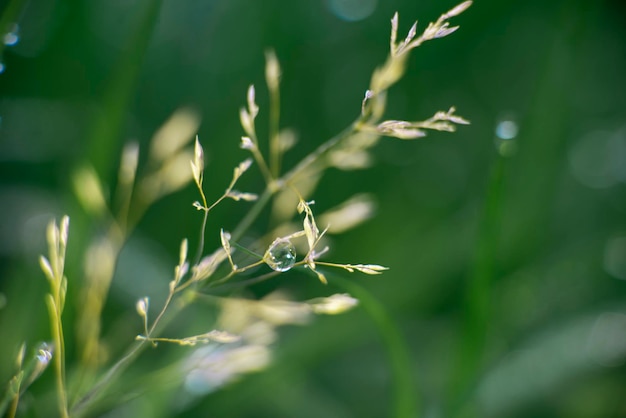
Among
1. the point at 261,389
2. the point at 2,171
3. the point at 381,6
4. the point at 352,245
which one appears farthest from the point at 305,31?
the point at 261,389

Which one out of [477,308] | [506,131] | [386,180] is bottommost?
[386,180]

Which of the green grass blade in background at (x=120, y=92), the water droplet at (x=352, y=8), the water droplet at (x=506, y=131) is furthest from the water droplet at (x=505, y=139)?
the water droplet at (x=352, y=8)

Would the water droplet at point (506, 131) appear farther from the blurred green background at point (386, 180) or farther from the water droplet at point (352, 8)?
the water droplet at point (352, 8)

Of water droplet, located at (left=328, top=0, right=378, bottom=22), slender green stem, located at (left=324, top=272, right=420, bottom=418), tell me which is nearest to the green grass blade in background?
slender green stem, located at (left=324, top=272, right=420, bottom=418)

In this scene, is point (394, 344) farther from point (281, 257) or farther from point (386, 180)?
point (386, 180)

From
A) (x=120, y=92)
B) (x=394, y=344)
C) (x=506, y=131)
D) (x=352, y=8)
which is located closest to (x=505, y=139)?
(x=506, y=131)

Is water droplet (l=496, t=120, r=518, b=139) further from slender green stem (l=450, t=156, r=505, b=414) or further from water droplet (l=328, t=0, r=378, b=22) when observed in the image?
water droplet (l=328, t=0, r=378, b=22)

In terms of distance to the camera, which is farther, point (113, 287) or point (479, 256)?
point (113, 287)

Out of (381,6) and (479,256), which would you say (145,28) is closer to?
(479,256)
